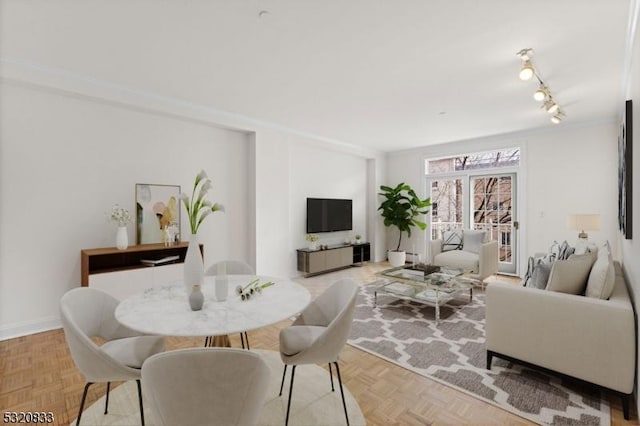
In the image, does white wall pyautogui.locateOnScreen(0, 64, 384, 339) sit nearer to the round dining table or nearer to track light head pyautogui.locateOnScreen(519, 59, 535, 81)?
the round dining table

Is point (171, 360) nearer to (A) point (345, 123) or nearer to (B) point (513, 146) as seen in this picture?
(A) point (345, 123)

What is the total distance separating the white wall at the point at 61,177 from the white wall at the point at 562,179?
5487 mm

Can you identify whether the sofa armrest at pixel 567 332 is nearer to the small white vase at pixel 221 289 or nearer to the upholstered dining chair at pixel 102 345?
the small white vase at pixel 221 289

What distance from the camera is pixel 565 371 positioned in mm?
1956

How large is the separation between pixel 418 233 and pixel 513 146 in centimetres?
247

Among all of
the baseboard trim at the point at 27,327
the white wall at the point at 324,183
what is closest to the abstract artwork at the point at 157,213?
the baseboard trim at the point at 27,327

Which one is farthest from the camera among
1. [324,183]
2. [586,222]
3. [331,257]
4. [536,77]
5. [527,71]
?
[324,183]

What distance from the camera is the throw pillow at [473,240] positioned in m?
5.03

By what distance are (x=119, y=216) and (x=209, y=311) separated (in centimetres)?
238

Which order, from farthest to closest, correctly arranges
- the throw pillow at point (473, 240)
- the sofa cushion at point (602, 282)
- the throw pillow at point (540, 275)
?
1. the throw pillow at point (473, 240)
2. the throw pillow at point (540, 275)
3. the sofa cushion at point (602, 282)

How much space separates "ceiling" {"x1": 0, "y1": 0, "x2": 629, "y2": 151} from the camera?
2.04m

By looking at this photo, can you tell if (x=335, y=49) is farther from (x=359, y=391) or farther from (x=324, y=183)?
(x=324, y=183)

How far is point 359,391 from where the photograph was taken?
2.05 m

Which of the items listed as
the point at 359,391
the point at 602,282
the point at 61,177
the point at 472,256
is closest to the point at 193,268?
the point at 359,391
